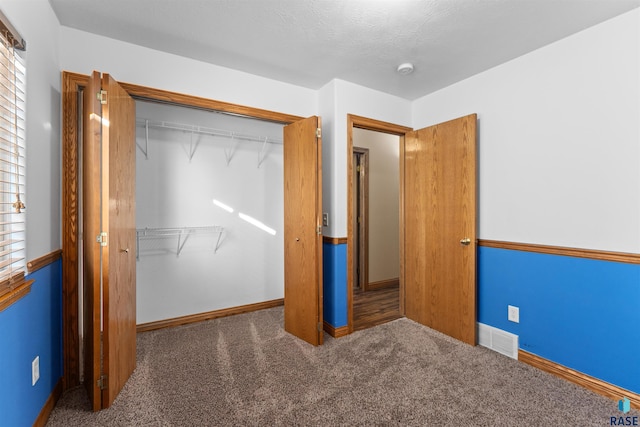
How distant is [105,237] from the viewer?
1.74m

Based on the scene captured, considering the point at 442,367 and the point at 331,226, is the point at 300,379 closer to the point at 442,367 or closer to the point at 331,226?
the point at 442,367

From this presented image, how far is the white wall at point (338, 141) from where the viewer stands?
284 cm

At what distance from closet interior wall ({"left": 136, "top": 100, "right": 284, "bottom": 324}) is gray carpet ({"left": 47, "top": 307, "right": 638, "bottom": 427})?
21.3 inches

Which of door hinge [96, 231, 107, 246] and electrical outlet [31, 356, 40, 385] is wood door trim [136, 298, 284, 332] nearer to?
electrical outlet [31, 356, 40, 385]

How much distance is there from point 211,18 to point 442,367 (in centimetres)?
289

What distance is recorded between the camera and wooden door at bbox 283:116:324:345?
2.59 m

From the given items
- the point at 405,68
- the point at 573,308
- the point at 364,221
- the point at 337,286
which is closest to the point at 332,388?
the point at 337,286

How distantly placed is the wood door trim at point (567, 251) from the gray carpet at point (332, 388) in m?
0.87

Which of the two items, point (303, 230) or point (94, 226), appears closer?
point (94, 226)

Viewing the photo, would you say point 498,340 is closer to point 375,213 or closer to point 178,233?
point 375,213

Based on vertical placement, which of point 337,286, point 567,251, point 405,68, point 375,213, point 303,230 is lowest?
point 337,286

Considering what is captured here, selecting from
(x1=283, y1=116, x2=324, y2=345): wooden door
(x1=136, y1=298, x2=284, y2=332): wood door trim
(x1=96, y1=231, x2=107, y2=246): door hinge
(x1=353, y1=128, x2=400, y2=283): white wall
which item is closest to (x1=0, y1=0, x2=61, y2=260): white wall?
(x1=96, y1=231, x2=107, y2=246): door hinge

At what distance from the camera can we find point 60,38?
2.00m

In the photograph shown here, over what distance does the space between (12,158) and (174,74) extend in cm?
131
